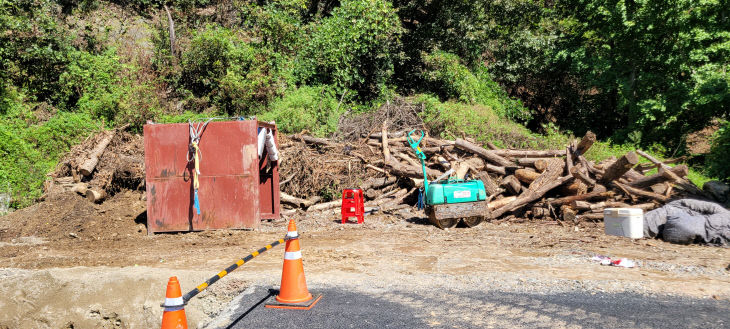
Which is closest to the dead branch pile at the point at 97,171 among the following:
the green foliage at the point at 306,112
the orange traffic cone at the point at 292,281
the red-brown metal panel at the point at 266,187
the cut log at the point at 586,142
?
the red-brown metal panel at the point at 266,187

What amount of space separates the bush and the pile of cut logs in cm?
623

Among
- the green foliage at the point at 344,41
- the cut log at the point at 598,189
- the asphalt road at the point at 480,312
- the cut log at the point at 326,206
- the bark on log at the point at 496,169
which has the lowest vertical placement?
the asphalt road at the point at 480,312

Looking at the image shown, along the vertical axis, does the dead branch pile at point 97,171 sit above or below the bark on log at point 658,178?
above

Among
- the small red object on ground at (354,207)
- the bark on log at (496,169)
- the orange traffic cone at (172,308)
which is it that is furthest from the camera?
the bark on log at (496,169)

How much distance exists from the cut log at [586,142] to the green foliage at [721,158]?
2826 millimetres

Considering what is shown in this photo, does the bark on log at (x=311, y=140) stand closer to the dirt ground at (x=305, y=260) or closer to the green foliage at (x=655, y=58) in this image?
the dirt ground at (x=305, y=260)

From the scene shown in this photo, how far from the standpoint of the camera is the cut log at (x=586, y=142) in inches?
478

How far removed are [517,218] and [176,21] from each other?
17859 millimetres

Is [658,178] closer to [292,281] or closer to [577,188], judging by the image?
[577,188]

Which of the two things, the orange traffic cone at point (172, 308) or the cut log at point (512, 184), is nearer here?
the orange traffic cone at point (172, 308)

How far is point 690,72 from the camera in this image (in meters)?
17.7

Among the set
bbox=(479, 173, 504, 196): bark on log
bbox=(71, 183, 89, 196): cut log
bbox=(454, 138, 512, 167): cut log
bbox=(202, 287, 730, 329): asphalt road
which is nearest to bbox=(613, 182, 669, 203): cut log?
bbox=(479, 173, 504, 196): bark on log

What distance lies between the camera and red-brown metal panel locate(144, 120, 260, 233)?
10.8m

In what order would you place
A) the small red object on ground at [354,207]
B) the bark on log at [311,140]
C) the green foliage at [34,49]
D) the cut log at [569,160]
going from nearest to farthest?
the small red object on ground at [354,207]
the cut log at [569,160]
the bark on log at [311,140]
the green foliage at [34,49]
